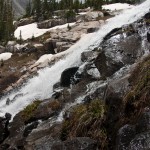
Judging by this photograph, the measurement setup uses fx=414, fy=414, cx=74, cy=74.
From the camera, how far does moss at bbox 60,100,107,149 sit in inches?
680

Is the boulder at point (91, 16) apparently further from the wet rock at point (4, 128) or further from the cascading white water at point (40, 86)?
the wet rock at point (4, 128)

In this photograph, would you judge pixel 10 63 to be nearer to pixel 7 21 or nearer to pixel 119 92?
pixel 7 21

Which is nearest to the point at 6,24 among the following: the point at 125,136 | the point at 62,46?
the point at 62,46

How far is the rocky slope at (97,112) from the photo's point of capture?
1648 centimetres

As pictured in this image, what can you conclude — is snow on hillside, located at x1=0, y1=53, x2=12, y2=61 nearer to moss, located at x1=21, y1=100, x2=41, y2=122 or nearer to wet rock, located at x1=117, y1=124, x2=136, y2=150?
moss, located at x1=21, y1=100, x2=41, y2=122

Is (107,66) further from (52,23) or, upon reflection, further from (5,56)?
(52,23)

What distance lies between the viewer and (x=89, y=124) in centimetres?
1814

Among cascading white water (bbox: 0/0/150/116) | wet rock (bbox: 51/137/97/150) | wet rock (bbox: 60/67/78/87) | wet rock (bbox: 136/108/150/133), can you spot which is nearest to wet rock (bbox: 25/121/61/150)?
wet rock (bbox: 51/137/97/150)

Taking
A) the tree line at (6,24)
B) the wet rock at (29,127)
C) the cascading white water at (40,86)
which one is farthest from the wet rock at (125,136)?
the tree line at (6,24)

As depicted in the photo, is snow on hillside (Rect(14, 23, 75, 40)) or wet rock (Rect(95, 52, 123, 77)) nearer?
wet rock (Rect(95, 52, 123, 77))

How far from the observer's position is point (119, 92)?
60.7 ft

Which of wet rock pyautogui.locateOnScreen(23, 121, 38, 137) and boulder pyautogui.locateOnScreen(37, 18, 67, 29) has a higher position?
wet rock pyautogui.locateOnScreen(23, 121, 38, 137)

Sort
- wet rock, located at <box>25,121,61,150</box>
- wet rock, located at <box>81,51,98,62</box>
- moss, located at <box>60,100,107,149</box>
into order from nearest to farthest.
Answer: moss, located at <box>60,100,107,149</box> → wet rock, located at <box>25,121,61,150</box> → wet rock, located at <box>81,51,98,62</box>

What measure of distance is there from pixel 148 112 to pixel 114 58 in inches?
485
